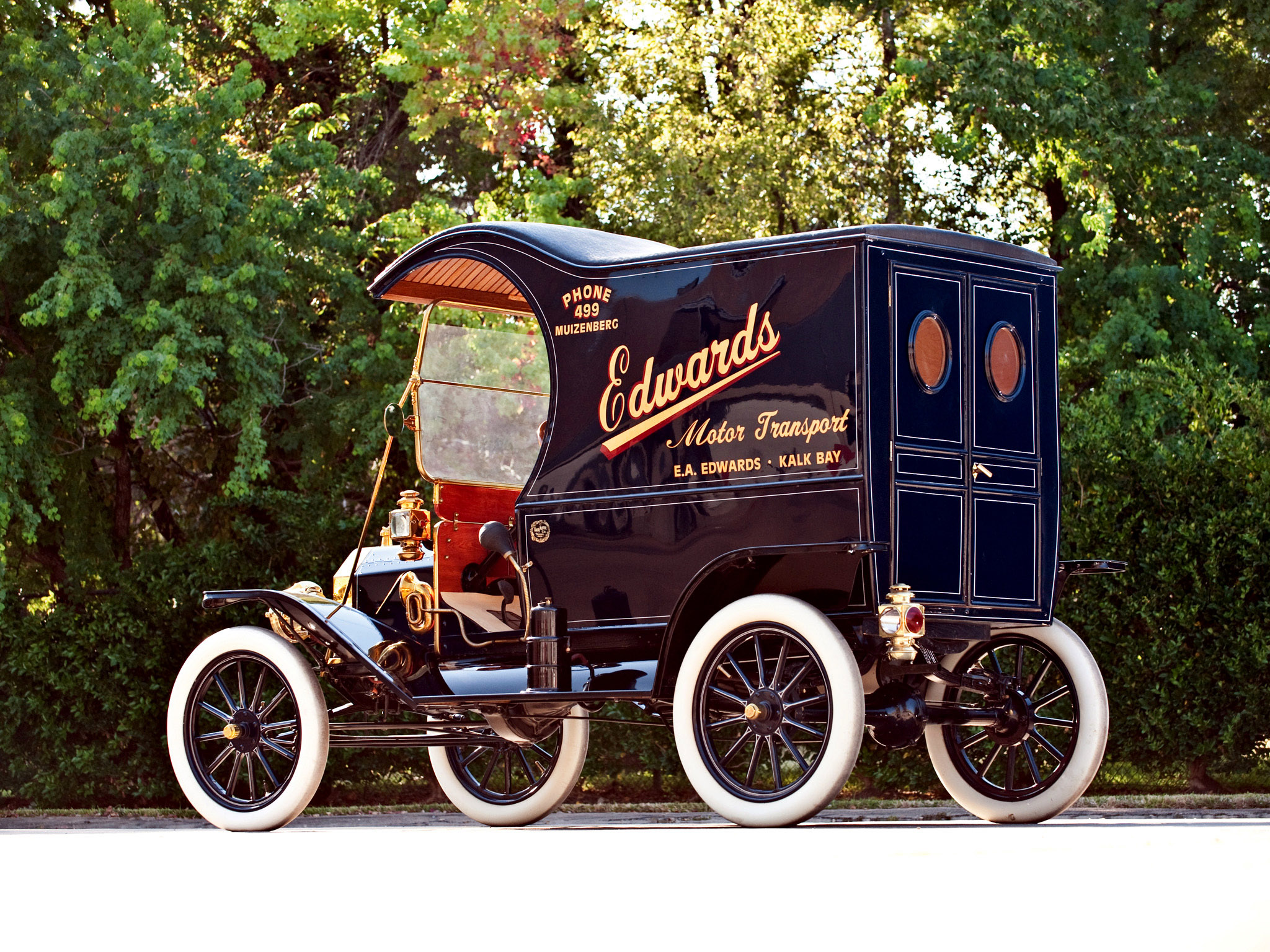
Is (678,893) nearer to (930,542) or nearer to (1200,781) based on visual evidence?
(930,542)

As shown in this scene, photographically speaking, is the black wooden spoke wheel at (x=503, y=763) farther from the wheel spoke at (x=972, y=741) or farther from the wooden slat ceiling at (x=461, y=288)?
the wooden slat ceiling at (x=461, y=288)

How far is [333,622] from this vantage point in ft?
29.4

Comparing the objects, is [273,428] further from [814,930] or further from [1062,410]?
[814,930]

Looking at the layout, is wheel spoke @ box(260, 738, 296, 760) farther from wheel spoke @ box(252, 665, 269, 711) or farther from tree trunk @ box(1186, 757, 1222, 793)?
tree trunk @ box(1186, 757, 1222, 793)

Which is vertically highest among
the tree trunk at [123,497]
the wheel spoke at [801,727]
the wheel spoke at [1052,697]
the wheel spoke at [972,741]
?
the tree trunk at [123,497]

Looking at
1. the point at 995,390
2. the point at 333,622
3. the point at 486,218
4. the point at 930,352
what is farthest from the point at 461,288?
the point at 486,218

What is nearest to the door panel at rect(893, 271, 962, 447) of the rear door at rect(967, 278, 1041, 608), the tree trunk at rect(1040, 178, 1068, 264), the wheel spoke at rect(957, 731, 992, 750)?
the rear door at rect(967, 278, 1041, 608)

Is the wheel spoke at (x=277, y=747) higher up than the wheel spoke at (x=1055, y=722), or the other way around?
the wheel spoke at (x=1055, y=722)

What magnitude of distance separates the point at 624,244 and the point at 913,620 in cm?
270

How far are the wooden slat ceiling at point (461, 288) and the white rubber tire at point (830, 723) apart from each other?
2729 millimetres

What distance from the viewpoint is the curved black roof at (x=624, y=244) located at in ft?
24.5

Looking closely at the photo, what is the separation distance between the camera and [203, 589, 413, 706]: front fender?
8688 millimetres

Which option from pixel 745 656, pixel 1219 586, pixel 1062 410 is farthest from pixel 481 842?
pixel 1062 410

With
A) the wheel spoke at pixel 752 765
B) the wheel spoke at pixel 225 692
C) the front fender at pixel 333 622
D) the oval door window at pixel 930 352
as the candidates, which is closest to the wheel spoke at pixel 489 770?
the front fender at pixel 333 622
